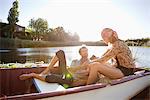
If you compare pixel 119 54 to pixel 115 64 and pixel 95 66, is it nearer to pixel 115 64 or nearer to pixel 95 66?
pixel 115 64

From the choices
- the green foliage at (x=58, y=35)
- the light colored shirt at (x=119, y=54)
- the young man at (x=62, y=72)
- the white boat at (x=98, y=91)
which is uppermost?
the green foliage at (x=58, y=35)

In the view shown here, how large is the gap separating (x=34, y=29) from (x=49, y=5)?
4.05 metres

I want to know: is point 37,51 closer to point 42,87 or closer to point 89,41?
point 89,41

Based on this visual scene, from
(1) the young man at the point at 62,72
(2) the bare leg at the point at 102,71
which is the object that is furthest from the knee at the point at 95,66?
(1) the young man at the point at 62,72

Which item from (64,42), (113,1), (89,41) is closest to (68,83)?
(89,41)

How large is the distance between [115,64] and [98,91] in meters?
0.56

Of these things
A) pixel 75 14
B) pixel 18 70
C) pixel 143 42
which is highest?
pixel 75 14

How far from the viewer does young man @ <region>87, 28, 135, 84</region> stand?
6.75 feet

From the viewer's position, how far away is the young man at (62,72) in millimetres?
→ 1972

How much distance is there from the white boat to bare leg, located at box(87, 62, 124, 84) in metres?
0.12

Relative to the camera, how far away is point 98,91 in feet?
5.94

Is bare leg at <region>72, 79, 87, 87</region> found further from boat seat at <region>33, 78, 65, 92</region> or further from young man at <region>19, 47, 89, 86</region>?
boat seat at <region>33, 78, 65, 92</region>

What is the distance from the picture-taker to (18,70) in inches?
91.5

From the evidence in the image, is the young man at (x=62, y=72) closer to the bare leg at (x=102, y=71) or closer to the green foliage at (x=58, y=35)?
the bare leg at (x=102, y=71)
